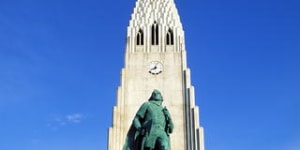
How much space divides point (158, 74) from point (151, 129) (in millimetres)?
26777

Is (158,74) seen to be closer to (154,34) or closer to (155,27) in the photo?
(154,34)

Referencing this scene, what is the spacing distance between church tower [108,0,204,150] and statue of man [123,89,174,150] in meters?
22.4

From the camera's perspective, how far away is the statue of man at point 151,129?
12.9 meters

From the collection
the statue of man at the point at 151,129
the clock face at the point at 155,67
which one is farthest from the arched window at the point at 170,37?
the statue of man at the point at 151,129

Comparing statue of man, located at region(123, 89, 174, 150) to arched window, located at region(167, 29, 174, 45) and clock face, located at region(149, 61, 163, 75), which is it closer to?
clock face, located at region(149, 61, 163, 75)

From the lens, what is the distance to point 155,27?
4319 cm

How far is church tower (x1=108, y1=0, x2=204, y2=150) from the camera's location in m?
36.8

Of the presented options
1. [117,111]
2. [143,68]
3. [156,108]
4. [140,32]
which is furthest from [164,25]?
[156,108]

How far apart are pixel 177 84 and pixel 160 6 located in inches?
348

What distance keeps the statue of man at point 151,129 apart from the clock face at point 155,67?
25.7 m

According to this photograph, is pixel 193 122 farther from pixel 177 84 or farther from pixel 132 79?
pixel 132 79

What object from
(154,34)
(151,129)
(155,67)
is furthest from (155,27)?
(151,129)

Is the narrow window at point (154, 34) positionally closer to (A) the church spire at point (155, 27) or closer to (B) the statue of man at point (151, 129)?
(A) the church spire at point (155, 27)

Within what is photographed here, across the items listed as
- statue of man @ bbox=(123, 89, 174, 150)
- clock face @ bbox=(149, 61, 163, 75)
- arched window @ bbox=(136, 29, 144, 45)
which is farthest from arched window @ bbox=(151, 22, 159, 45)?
statue of man @ bbox=(123, 89, 174, 150)
